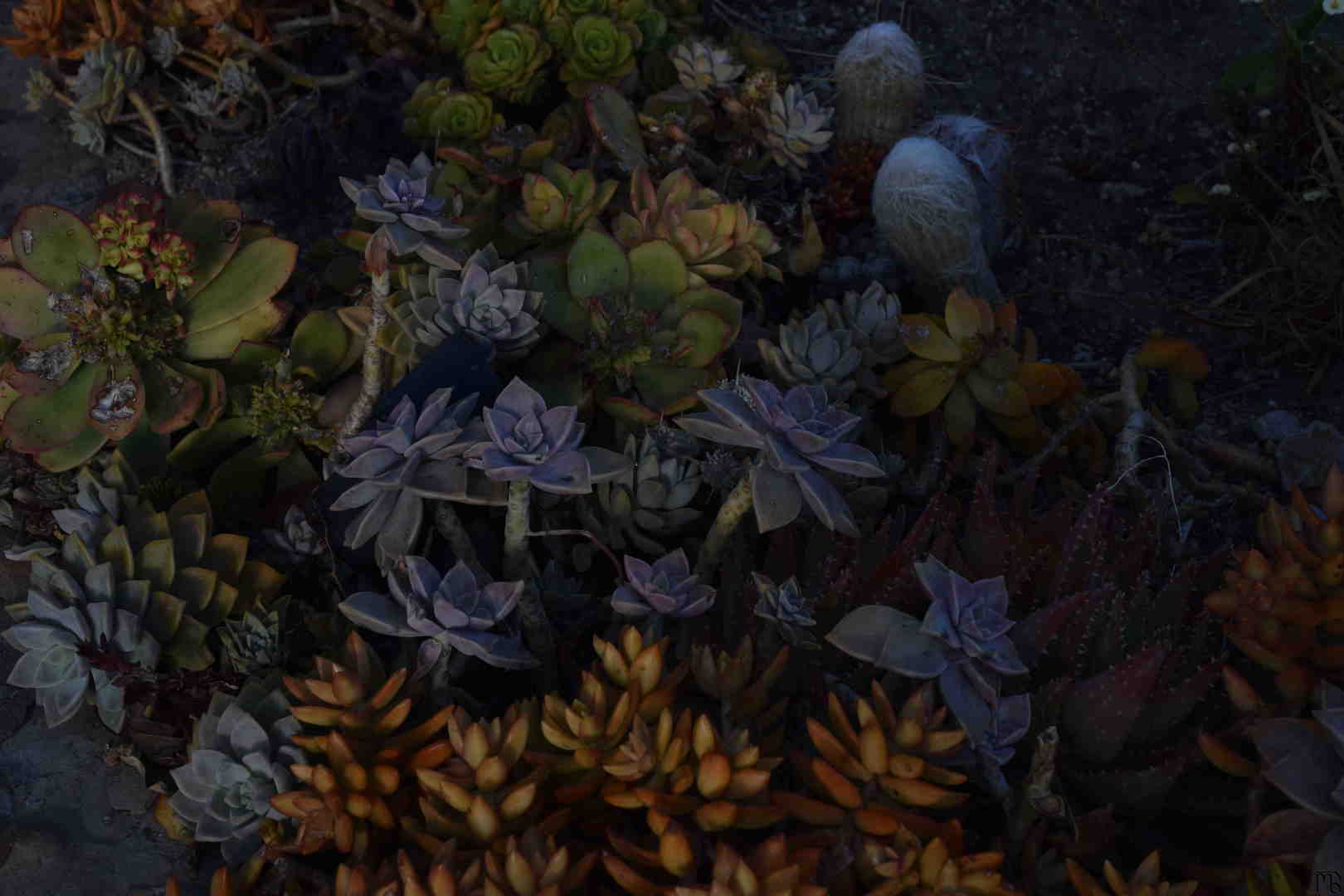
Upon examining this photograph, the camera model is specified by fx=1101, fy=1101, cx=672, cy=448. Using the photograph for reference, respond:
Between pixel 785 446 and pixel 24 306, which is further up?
pixel 785 446

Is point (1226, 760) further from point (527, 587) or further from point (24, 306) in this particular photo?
point (24, 306)

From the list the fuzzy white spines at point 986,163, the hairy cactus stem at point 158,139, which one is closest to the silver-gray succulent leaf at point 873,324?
the fuzzy white spines at point 986,163

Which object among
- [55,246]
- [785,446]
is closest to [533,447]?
[785,446]

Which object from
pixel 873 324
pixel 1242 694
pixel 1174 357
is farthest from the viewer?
pixel 1174 357

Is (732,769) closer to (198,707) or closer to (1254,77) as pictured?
(198,707)

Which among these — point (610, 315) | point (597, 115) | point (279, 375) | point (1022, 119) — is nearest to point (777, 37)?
point (1022, 119)

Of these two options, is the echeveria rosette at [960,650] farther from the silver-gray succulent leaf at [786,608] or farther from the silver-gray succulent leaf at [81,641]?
the silver-gray succulent leaf at [81,641]
